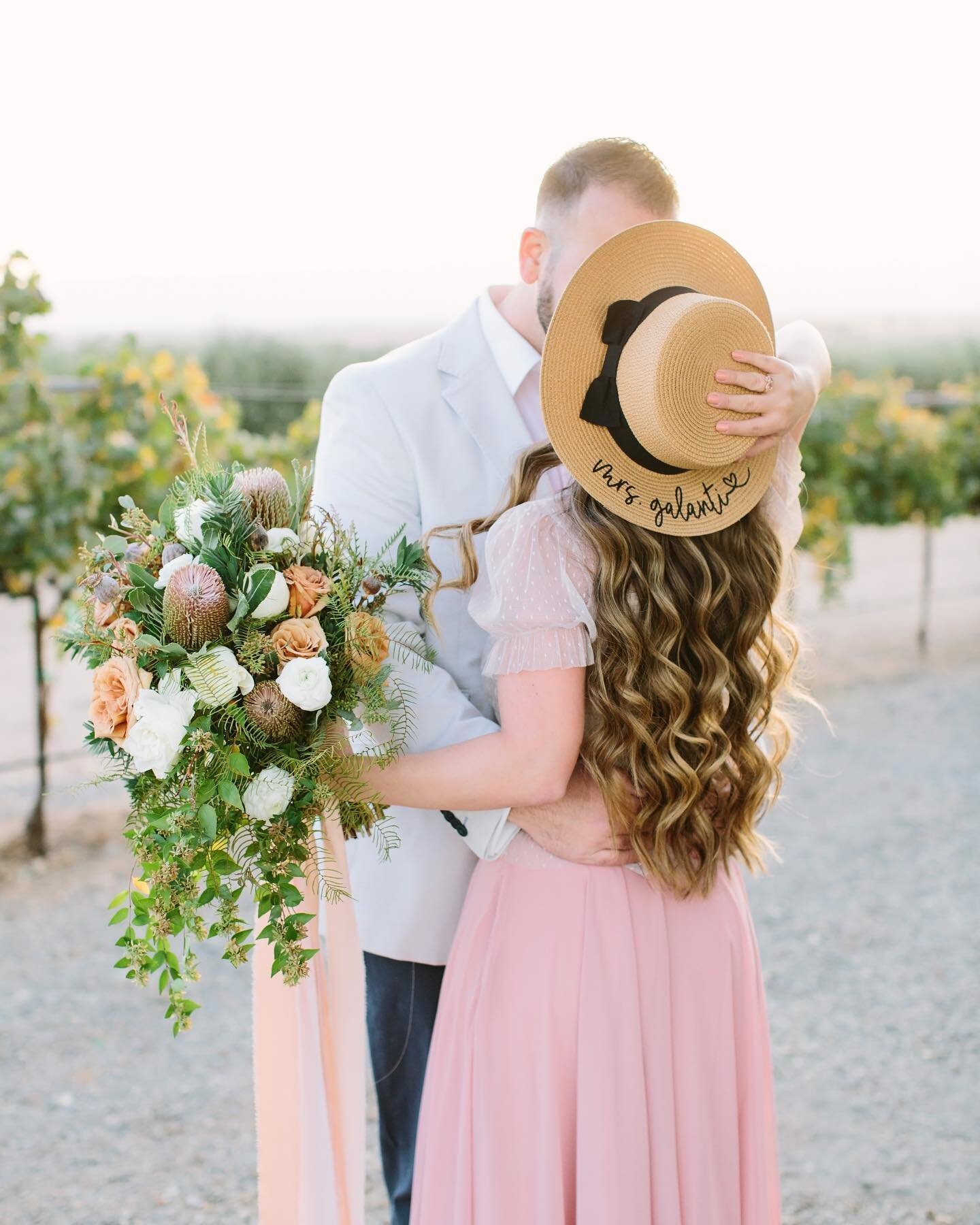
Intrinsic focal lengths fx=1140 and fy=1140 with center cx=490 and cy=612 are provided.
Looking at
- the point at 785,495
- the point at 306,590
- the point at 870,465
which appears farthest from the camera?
the point at 870,465

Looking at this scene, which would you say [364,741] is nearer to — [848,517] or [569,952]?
[569,952]

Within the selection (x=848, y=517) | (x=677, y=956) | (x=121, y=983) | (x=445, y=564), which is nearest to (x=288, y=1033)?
(x=677, y=956)

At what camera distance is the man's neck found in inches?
88.5

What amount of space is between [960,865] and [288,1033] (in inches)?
171

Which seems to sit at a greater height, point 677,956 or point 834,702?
point 677,956

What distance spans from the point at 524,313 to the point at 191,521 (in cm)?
94

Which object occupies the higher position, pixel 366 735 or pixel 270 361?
pixel 366 735

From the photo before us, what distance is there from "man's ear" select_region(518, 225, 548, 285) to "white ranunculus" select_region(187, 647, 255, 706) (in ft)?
3.25

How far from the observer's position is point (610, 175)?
2010mm

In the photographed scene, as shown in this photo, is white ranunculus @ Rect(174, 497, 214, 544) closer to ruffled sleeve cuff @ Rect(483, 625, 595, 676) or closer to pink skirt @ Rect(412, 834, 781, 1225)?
ruffled sleeve cuff @ Rect(483, 625, 595, 676)

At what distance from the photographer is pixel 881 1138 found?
3.44m

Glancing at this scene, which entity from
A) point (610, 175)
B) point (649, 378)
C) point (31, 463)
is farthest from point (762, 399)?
point (31, 463)

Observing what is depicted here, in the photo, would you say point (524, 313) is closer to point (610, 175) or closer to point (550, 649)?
point (610, 175)

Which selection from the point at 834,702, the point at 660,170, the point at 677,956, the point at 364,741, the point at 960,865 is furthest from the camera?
the point at 834,702
